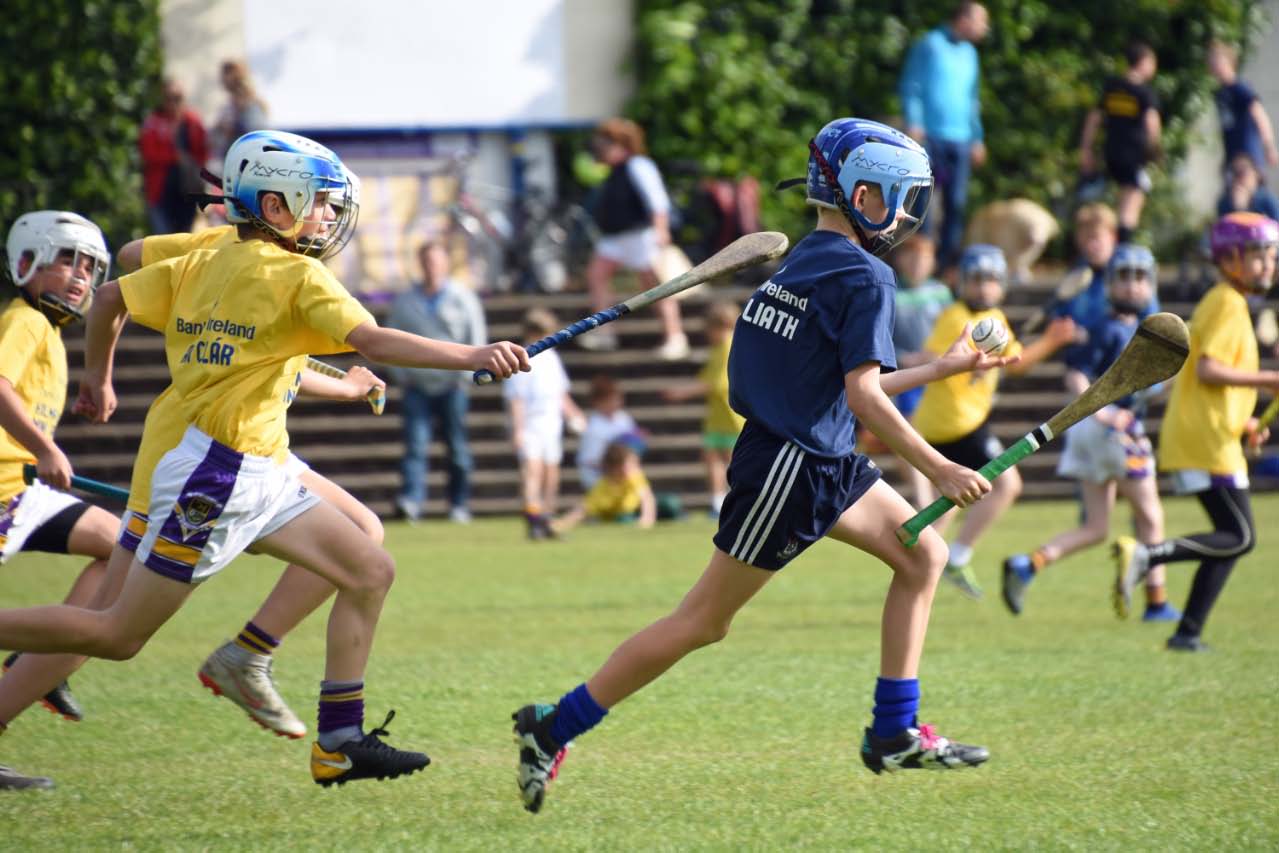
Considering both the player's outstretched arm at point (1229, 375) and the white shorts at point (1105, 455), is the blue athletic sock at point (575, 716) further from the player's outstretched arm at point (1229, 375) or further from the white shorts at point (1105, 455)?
the white shorts at point (1105, 455)

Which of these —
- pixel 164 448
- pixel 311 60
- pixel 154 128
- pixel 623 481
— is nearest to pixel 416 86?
pixel 311 60

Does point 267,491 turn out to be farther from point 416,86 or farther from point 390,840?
point 416,86

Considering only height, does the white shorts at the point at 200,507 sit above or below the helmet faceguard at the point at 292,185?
below

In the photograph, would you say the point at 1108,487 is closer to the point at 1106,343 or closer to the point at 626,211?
the point at 1106,343

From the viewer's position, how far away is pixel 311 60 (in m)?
19.7

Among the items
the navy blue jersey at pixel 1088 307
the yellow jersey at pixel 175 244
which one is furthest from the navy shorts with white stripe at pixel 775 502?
the navy blue jersey at pixel 1088 307

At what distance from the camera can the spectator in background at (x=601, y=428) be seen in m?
15.6

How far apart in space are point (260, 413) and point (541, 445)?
9445 millimetres

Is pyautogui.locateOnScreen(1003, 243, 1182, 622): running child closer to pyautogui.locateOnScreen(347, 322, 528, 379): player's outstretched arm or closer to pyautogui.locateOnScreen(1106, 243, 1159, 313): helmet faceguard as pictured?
pyautogui.locateOnScreen(1106, 243, 1159, 313): helmet faceguard

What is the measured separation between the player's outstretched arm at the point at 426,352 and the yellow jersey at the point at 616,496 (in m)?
10.2

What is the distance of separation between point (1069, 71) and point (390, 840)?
1836 centimetres

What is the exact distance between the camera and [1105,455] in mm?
9672

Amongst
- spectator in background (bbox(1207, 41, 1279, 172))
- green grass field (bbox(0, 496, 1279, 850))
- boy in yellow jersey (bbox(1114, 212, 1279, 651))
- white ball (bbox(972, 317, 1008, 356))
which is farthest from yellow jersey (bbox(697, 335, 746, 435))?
white ball (bbox(972, 317, 1008, 356))

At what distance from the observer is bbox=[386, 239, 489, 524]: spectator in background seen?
15195mm
